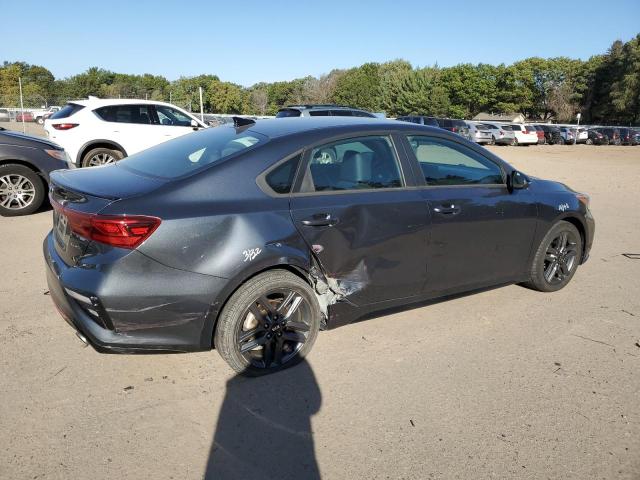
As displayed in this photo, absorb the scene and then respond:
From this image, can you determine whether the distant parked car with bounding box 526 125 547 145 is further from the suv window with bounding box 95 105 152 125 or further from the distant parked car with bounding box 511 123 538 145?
the suv window with bounding box 95 105 152 125

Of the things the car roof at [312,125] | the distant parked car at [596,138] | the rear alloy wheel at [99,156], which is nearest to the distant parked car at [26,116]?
the rear alloy wheel at [99,156]

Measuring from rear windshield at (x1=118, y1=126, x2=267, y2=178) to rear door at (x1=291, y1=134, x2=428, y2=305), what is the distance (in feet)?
1.63

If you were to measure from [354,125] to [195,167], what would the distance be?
121 cm

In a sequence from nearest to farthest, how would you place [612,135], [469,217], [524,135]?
[469,217], [524,135], [612,135]

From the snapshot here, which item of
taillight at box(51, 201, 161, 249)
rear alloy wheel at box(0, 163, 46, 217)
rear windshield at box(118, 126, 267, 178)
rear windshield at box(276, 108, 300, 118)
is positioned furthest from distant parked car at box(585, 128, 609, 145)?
taillight at box(51, 201, 161, 249)

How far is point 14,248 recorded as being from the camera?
588 cm

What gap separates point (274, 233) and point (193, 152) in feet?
3.08

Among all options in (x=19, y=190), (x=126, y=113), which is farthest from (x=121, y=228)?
(x=126, y=113)

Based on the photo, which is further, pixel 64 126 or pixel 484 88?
pixel 484 88

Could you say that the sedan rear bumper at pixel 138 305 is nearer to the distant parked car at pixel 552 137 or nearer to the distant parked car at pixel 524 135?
the distant parked car at pixel 524 135

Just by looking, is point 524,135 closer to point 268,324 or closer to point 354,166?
point 354,166

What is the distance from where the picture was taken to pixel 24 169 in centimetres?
734

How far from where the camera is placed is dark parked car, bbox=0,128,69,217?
7.27m

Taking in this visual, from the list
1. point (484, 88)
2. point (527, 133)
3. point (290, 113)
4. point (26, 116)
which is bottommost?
point (26, 116)
